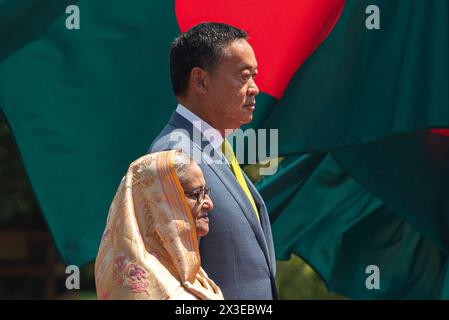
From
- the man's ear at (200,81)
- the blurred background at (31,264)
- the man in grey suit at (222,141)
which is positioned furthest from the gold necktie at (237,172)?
the blurred background at (31,264)

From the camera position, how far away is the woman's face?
2.22 meters

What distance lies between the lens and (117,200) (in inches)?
86.6

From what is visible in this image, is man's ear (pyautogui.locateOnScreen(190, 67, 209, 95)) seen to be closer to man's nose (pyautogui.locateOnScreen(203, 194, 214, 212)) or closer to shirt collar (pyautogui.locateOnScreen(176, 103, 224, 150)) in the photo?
shirt collar (pyautogui.locateOnScreen(176, 103, 224, 150))

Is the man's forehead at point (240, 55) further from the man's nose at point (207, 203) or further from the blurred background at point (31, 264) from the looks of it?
the blurred background at point (31, 264)

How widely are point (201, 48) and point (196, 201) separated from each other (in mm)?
495

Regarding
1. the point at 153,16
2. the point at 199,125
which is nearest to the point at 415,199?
the point at 153,16

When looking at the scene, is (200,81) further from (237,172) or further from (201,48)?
(237,172)

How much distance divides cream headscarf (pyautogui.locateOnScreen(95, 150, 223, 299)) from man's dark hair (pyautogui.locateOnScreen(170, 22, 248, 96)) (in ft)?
1.37

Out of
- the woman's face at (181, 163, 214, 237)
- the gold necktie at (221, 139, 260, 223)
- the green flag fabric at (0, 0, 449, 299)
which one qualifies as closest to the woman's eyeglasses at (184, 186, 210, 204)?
the woman's face at (181, 163, 214, 237)

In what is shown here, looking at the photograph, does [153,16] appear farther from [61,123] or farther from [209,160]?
[209,160]

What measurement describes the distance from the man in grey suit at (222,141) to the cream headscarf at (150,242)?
0.24m

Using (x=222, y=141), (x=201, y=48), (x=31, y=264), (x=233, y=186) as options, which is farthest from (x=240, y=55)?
(x=31, y=264)

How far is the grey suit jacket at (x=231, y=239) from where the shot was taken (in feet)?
8.07
